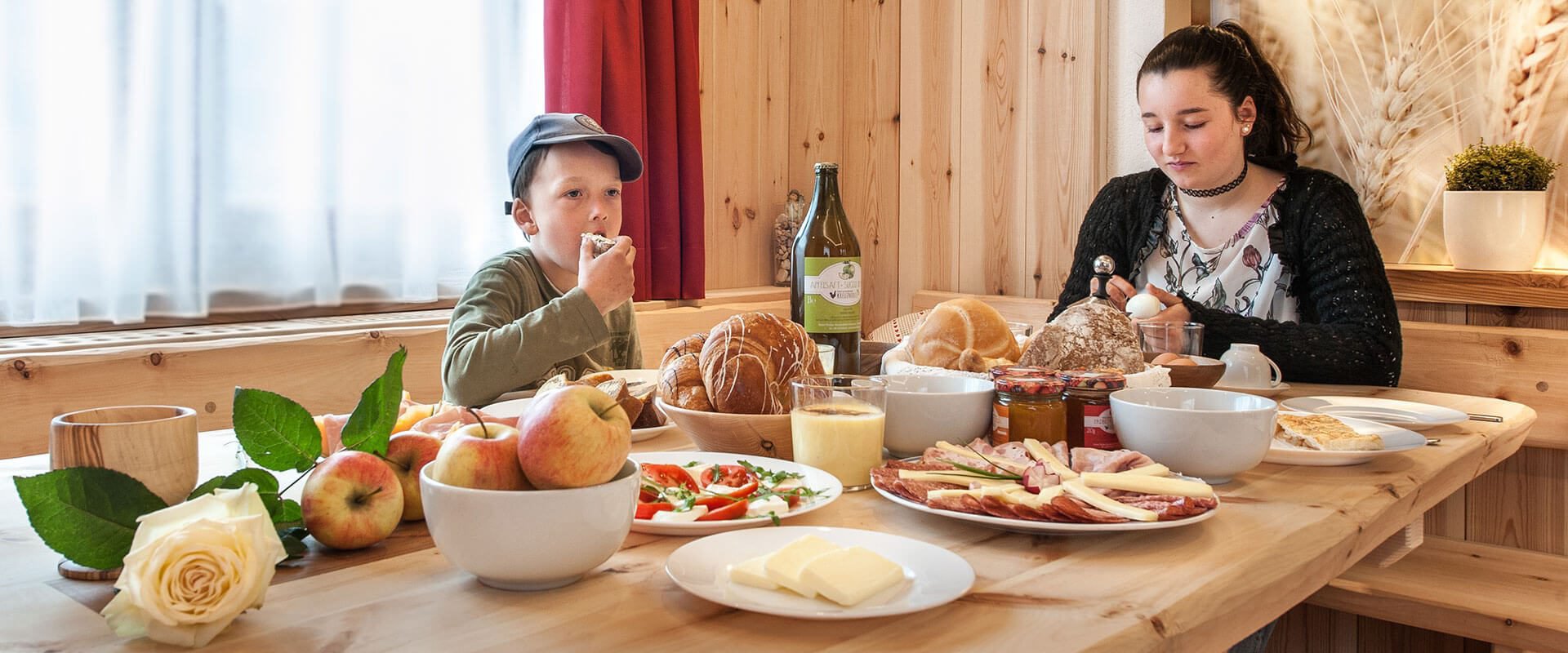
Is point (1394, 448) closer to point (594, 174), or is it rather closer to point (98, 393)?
point (594, 174)

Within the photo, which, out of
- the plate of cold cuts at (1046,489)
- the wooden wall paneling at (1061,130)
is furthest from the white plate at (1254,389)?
the wooden wall paneling at (1061,130)

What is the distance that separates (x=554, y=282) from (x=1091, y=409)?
1292mm

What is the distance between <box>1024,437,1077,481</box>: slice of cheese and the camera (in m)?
1.02

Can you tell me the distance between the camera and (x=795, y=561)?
769mm

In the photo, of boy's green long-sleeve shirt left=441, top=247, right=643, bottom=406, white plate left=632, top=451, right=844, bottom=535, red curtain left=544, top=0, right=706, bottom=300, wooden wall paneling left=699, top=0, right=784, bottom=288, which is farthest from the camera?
wooden wall paneling left=699, top=0, right=784, bottom=288

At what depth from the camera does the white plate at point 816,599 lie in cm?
72

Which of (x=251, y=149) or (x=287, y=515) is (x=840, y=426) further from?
(x=251, y=149)

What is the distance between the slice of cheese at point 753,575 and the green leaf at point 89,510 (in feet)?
1.37

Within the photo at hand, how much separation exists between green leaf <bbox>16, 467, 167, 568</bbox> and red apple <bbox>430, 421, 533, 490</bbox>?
0.22 meters

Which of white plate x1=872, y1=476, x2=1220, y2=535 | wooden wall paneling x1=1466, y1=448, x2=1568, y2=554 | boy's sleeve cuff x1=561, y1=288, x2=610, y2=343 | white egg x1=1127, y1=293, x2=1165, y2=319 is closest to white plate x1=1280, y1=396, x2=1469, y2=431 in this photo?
white egg x1=1127, y1=293, x2=1165, y2=319

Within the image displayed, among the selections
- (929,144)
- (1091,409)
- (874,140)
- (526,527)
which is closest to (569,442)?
(526,527)

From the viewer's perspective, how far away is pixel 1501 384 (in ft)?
8.01

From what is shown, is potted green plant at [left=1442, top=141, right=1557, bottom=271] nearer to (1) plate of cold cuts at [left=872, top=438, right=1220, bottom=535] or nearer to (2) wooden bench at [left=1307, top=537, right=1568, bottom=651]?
(2) wooden bench at [left=1307, top=537, right=1568, bottom=651]

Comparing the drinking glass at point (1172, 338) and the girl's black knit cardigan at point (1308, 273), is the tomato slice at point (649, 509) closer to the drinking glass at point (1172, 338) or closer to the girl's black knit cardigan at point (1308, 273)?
the drinking glass at point (1172, 338)
